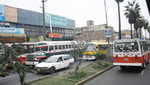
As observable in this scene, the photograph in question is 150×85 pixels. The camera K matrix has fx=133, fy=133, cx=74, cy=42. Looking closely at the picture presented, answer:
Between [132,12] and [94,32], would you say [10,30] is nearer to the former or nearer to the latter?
[132,12]

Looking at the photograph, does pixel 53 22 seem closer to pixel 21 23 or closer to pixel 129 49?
pixel 21 23

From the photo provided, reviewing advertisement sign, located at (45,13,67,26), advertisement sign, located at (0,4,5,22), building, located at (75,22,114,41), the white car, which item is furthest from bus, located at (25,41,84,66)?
building, located at (75,22,114,41)

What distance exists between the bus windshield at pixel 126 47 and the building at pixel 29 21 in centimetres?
1872

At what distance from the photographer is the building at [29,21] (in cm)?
2967

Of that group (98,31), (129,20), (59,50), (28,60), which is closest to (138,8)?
(129,20)

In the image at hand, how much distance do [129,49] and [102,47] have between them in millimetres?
8571

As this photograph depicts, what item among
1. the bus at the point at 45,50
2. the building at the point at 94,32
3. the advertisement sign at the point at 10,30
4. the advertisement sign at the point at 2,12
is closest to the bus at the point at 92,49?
the bus at the point at 45,50

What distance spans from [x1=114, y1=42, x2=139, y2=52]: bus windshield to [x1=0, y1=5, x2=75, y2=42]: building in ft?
61.4

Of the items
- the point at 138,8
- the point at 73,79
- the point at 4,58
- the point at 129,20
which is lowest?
the point at 73,79

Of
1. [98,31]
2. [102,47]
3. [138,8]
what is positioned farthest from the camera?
[98,31]

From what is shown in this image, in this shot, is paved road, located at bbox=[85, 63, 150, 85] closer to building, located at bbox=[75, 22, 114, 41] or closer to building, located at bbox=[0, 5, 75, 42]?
building, located at bbox=[0, 5, 75, 42]

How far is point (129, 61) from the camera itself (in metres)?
10.3

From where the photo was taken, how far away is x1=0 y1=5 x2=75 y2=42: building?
2967cm

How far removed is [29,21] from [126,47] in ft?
98.6
